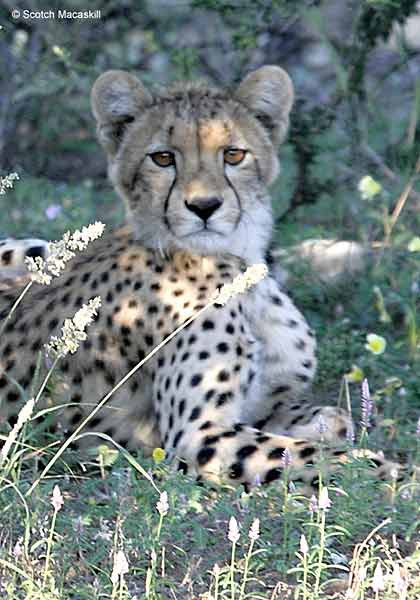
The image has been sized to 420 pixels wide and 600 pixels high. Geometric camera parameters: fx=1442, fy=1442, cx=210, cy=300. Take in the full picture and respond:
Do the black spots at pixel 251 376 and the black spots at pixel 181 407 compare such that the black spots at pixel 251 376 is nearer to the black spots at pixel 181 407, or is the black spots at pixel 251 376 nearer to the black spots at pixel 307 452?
the black spots at pixel 181 407

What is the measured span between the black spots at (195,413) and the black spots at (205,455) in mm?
124

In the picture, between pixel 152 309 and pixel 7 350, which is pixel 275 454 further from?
pixel 7 350

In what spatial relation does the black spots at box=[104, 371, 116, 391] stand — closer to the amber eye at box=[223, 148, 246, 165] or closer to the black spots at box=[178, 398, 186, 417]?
the black spots at box=[178, 398, 186, 417]

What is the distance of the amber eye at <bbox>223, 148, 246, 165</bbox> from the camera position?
4.33m

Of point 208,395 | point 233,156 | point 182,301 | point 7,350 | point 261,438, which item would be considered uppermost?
point 233,156

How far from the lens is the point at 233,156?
4.34 meters

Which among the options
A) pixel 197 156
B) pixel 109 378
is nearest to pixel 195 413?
pixel 109 378

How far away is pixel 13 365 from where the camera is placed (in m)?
4.32

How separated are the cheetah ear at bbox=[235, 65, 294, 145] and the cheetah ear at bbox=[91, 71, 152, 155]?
1.03 feet

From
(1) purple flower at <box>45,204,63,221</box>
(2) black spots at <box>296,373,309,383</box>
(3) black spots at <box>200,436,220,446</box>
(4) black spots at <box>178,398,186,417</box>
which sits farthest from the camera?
(1) purple flower at <box>45,204,63,221</box>

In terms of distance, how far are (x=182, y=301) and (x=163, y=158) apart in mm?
445

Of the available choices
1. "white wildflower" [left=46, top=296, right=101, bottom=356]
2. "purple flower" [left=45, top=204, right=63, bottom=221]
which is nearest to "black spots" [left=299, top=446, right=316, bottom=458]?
"white wildflower" [left=46, top=296, right=101, bottom=356]

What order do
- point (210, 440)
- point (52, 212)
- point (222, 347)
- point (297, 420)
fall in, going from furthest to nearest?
point (52, 212), point (297, 420), point (222, 347), point (210, 440)

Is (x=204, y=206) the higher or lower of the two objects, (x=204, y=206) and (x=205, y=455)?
the higher
